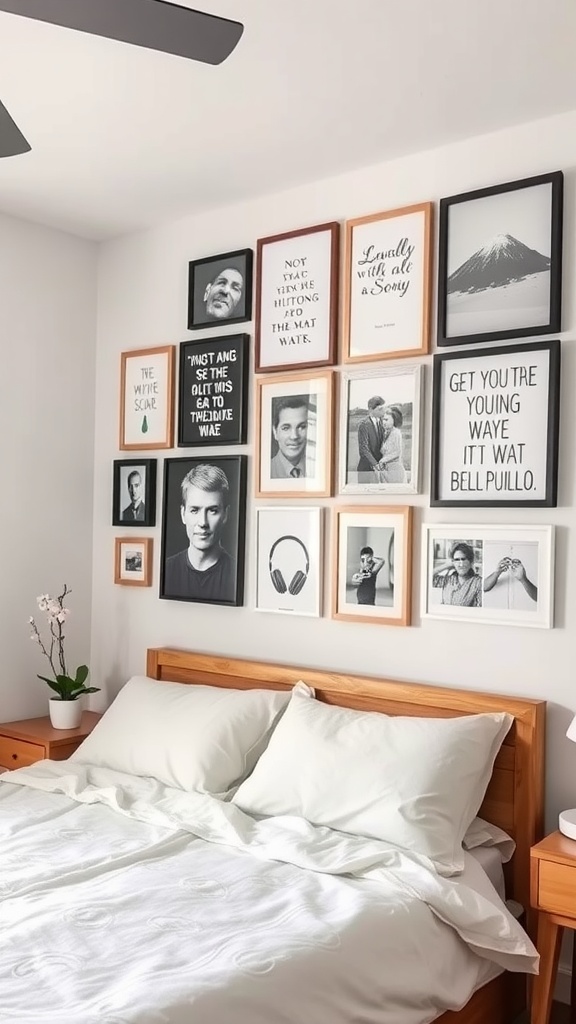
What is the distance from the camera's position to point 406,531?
2951mm

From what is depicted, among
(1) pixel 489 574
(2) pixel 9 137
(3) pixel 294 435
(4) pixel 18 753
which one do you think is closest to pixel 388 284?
(3) pixel 294 435

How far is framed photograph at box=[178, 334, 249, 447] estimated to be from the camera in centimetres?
345

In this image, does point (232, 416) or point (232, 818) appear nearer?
point (232, 818)

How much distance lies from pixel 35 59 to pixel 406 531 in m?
1.69

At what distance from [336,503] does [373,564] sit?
0.27 meters

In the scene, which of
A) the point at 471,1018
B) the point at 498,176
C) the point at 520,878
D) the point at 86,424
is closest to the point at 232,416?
the point at 86,424

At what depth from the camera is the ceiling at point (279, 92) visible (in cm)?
219

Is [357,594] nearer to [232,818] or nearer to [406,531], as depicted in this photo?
[406,531]

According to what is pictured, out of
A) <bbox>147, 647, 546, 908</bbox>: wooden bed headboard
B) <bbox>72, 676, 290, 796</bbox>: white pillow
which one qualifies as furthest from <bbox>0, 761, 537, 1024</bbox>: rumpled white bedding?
<bbox>147, 647, 546, 908</bbox>: wooden bed headboard

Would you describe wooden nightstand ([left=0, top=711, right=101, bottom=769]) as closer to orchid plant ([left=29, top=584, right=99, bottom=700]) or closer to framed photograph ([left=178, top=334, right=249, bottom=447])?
orchid plant ([left=29, top=584, right=99, bottom=700])

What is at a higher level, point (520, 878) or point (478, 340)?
point (478, 340)

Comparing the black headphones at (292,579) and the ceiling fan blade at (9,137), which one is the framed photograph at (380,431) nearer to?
the black headphones at (292,579)

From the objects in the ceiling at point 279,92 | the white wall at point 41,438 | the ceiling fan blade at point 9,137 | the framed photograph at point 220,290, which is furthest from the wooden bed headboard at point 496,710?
the ceiling fan blade at point 9,137

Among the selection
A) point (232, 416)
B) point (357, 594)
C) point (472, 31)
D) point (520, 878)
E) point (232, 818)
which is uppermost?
point (472, 31)
